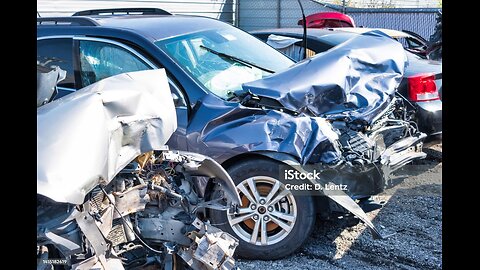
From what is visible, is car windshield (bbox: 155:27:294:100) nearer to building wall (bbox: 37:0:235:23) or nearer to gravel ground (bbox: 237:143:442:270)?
gravel ground (bbox: 237:143:442:270)

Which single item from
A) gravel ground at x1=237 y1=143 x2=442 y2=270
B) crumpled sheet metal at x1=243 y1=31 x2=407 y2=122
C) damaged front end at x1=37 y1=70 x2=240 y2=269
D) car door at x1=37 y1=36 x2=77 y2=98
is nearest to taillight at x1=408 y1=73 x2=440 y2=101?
crumpled sheet metal at x1=243 y1=31 x2=407 y2=122

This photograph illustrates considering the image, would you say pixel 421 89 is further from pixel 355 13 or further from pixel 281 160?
pixel 355 13

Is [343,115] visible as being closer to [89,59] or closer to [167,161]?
[167,161]

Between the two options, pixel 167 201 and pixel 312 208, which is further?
pixel 312 208

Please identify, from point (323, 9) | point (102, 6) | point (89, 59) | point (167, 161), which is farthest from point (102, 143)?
point (323, 9)

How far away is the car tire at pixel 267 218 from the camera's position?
4293mm

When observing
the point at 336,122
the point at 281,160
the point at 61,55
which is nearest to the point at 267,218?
the point at 281,160

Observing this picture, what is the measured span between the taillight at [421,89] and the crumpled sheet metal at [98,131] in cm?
380

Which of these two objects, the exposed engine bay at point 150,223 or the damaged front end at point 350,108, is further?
the damaged front end at point 350,108

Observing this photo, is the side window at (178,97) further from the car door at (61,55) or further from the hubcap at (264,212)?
the car door at (61,55)

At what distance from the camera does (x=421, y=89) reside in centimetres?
628

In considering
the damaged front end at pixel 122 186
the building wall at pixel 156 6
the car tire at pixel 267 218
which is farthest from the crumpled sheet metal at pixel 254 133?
the building wall at pixel 156 6

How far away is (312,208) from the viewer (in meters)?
4.28

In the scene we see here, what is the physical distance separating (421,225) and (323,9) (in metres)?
11.3
